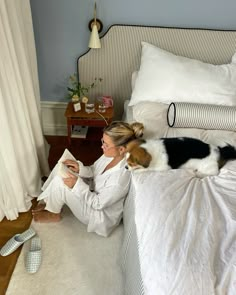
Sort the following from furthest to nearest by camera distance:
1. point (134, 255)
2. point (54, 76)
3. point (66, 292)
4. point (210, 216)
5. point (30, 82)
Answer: point (54, 76) < point (30, 82) < point (66, 292) < point (134, 255) < point (210, 216)

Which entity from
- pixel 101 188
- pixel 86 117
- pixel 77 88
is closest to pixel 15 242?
pixel 101 188

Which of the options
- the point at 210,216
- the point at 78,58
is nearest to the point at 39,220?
the point at 210,216

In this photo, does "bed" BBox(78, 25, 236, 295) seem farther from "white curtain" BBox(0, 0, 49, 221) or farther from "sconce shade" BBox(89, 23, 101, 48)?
"white curtain" BBox(0, 0, 49, 221)

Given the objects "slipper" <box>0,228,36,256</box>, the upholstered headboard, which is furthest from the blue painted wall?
"slipper" <box>0,228,36,256</box>

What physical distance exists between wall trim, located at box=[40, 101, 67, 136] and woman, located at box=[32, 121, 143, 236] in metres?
1.01

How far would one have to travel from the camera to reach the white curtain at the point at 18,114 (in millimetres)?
1580

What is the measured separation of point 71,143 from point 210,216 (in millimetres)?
1673

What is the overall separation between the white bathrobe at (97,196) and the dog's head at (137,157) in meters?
0.12

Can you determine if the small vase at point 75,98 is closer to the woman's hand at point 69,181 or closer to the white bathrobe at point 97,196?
the white bathrobe at point 97,196

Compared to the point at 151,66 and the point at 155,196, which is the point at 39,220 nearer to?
the point at 155,196

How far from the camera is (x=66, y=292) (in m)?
1.54

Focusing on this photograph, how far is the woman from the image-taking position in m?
1.57

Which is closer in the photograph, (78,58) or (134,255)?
(134,255)

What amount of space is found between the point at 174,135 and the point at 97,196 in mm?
612
